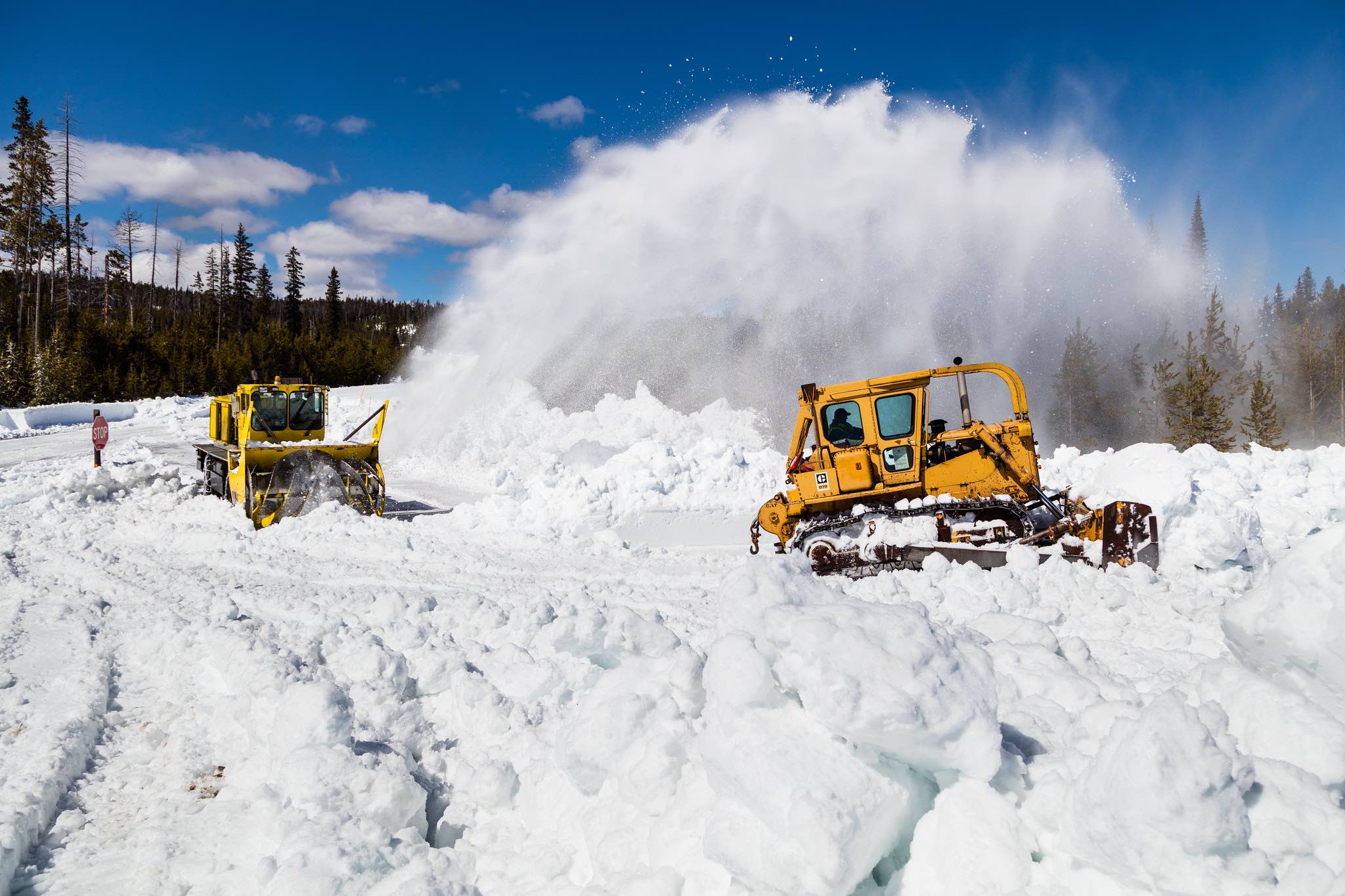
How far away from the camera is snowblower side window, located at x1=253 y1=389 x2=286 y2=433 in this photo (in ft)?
42.2

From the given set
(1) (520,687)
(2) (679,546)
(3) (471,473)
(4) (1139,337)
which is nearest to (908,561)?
(2) (679,546)

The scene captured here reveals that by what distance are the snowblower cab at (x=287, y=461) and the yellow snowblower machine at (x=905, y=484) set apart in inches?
250

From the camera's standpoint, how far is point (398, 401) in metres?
21.1

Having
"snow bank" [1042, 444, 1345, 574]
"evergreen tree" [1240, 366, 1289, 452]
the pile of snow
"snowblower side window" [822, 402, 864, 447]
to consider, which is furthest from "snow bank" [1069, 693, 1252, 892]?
"evergreen tree" [1240, 366, 1289, 452]

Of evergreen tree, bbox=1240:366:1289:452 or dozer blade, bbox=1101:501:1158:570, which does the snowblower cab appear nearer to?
dozer blade, bbox=1101:501:1158:570

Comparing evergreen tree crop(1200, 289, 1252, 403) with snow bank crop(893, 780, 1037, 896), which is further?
evergreen tree crop(1200, 289, 1252, 403)

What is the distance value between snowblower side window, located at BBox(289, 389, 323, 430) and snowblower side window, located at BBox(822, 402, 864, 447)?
962 cm

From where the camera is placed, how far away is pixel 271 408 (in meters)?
13.1

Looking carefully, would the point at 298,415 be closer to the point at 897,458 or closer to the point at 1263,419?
the point at 897,458

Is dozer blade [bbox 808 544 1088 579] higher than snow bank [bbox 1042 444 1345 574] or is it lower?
lower

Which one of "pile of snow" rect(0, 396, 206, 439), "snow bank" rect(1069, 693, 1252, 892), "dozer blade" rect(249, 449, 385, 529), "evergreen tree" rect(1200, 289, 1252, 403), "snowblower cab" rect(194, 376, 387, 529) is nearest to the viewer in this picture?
"snow bank" rect(1069, 693, 1252, 892)

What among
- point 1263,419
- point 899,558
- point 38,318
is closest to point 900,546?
point 899,558

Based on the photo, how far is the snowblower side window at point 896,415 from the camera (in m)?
8.31

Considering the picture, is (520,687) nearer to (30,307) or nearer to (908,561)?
(908,561)
